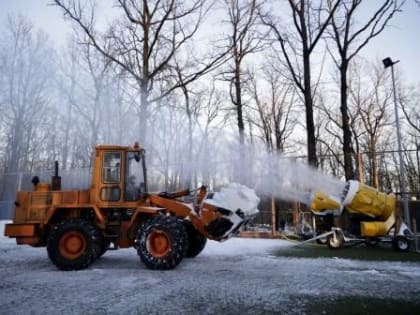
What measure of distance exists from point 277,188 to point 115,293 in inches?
356

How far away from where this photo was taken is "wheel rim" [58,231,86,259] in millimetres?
7098

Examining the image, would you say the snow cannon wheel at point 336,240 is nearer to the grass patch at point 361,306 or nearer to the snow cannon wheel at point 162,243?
the snow cannon wheel at point 162,243

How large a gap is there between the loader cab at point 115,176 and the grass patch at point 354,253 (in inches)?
166

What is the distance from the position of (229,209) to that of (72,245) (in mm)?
3431

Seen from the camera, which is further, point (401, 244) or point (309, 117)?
point (309, 117)

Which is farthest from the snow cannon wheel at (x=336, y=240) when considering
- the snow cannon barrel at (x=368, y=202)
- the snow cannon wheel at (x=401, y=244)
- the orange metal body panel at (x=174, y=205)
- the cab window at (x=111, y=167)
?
the cab window at (x=111, y=167)

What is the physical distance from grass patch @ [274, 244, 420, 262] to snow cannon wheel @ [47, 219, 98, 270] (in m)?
4.68

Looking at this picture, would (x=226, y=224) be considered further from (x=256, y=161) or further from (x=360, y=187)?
(x=256, y=161)

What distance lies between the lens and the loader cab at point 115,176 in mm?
7336

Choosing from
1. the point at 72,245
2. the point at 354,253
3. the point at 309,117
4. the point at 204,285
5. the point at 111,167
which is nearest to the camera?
the point at 204,285

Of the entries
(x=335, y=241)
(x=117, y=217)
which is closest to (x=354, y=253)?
(x=335, y=241)

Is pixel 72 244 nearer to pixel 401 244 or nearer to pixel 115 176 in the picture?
pixel 115 176

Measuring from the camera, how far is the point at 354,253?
8.84m

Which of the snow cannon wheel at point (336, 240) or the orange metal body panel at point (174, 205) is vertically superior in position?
the orange metal body panel at point (174, 205)
